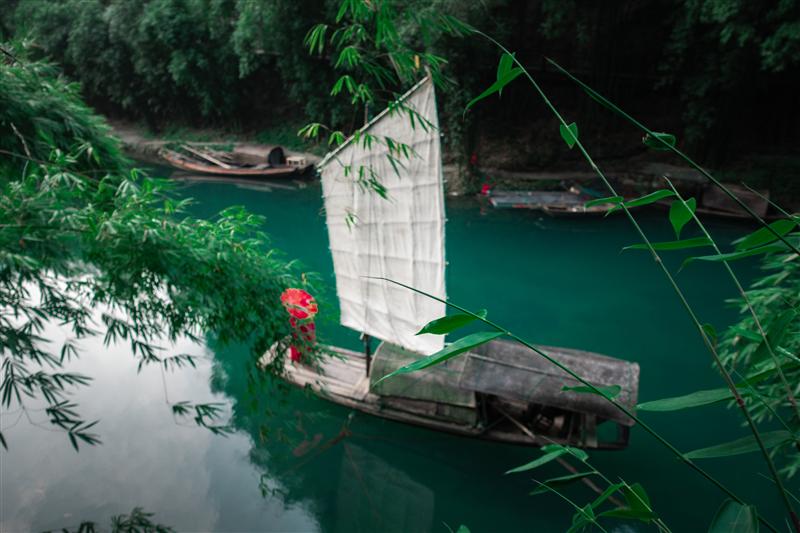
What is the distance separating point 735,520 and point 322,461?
189 inches

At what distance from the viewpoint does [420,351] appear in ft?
16.9

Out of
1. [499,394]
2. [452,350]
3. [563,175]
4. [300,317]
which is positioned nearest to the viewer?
[452,350]

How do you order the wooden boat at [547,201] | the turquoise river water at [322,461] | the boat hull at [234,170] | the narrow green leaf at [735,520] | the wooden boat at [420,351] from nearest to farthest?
the narrow green leaf at [735,520] → the wooden boat at [420,351] → the turquoise river water at [322,461] → the wooden boat at [547,201] → the boat hull at [234,170]

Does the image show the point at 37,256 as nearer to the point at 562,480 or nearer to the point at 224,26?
the point at 562,480

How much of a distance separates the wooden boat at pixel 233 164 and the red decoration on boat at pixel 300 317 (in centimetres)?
960

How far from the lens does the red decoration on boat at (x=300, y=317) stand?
3.99 metres

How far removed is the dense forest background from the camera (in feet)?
33.5

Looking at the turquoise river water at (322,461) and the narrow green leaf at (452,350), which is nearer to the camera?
the narrow green leaf at (452,350)

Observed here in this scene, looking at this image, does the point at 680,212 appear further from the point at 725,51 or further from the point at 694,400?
the point at 725,51

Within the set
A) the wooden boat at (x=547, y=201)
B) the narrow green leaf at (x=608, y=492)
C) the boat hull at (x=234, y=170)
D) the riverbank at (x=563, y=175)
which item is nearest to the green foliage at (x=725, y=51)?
the riverbank at (x=563, y=175)

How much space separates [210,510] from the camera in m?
4.53

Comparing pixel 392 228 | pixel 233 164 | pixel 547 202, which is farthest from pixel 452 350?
pixel 233 164

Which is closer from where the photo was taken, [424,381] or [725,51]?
[424,381]

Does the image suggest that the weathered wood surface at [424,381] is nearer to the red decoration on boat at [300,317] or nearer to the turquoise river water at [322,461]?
the turquoise river water at [322,461]
